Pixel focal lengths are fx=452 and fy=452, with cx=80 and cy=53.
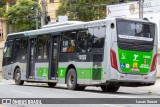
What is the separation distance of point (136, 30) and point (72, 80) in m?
4.24

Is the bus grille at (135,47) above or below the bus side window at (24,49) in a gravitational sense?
below

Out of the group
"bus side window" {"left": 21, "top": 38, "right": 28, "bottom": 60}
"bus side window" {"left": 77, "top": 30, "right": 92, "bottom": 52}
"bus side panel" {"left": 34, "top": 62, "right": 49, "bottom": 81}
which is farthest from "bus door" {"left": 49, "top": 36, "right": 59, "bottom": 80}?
"bus side window" {"left": 21, "top": 38, "right": 28, "bottom": 60}

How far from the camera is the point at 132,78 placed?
20141 millimetres

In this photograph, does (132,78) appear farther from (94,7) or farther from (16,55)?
(94,7)

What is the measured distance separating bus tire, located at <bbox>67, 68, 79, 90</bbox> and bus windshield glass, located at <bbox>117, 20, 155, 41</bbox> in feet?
11.5

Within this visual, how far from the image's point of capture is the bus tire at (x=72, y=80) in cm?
2198

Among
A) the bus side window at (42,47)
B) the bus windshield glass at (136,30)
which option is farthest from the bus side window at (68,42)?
the bus windshield glass at (136,30)

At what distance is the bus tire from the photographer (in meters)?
22.0

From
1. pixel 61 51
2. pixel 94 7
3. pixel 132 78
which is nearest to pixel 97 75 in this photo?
pixel 132 78

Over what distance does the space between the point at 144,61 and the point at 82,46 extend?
120 inches

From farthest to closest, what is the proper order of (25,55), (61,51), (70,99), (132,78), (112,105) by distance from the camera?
(25,55)
(61,51)
(132,78)
(70,99)
(112,105)

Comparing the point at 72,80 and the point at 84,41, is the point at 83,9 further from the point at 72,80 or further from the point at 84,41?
the point at 84,41

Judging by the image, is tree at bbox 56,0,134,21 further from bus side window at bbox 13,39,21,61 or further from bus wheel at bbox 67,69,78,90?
bus wheel at bbox 67,69,78,90

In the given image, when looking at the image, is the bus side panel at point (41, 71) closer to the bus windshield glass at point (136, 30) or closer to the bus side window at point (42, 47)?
the bus side window at point (42, 47)
